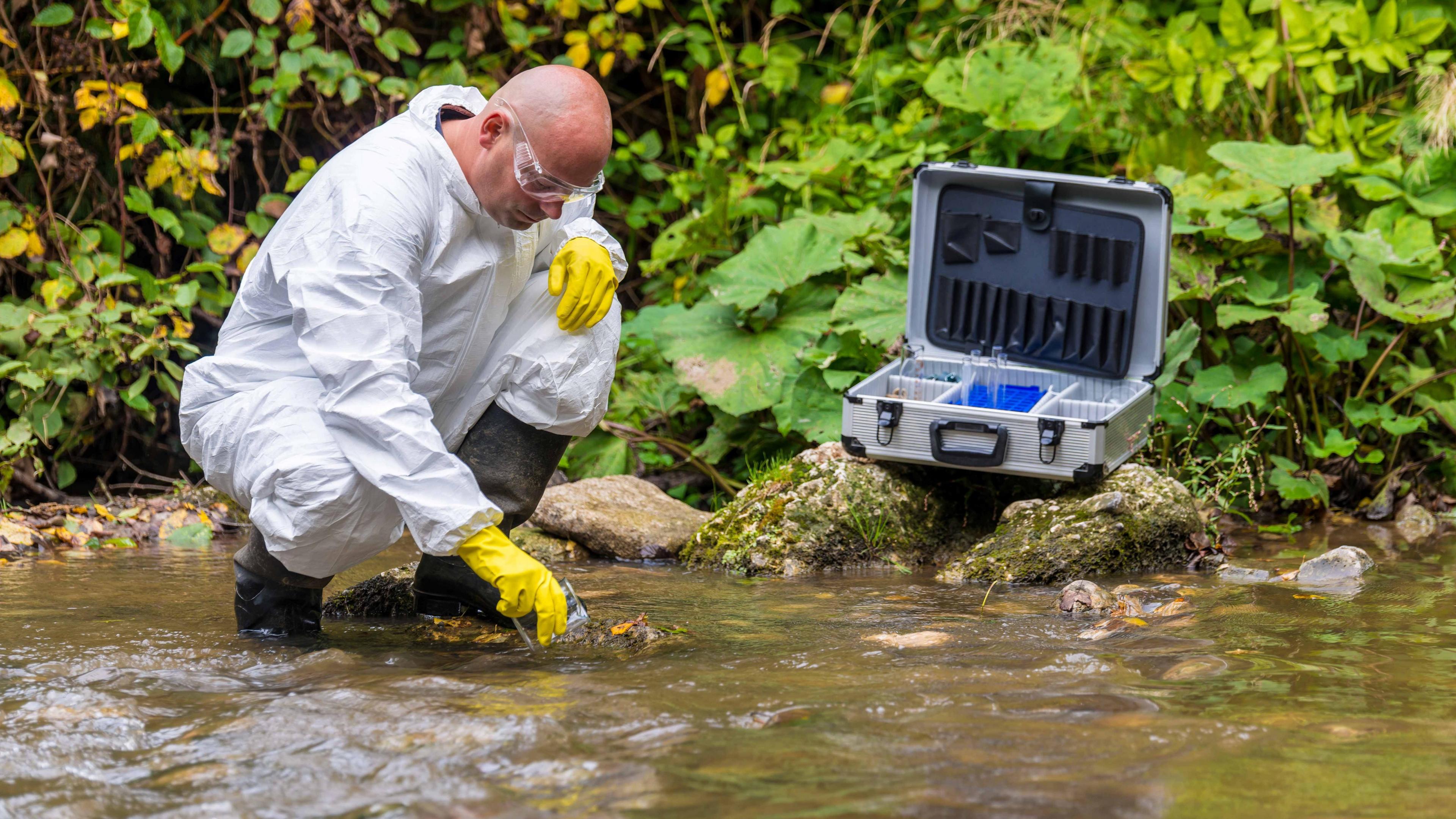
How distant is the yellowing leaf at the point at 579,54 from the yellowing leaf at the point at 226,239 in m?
1.60

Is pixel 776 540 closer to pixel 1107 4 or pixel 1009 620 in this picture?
pixel 1009 620

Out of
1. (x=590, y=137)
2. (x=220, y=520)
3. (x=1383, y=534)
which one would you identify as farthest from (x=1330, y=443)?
(x=220, y=520)

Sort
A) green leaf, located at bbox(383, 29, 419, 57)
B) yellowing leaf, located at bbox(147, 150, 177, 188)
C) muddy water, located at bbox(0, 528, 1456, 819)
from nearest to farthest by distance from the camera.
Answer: muddy water, located at bbox(0, 528, 1456, 819) → yellowing leaf, located at bbox(147, 150, 177, 188) → green leaf, located at bbox(383, 29, 419, 57)

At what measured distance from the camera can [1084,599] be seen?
9.59 ft

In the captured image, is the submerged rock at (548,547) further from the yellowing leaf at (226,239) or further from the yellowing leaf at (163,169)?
the yellowing leaf at (163,169)

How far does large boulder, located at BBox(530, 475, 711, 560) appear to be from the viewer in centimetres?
389

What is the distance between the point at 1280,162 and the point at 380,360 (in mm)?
3262

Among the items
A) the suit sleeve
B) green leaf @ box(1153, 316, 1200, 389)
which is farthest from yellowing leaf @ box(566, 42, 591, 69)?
the suit sleeve

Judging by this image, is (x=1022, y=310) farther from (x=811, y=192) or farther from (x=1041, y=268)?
(x=811, y=192)

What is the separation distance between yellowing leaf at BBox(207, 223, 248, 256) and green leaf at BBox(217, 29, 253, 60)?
2.16 feet

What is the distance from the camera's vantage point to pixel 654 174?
6047 millimetres

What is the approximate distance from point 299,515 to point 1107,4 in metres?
4.64

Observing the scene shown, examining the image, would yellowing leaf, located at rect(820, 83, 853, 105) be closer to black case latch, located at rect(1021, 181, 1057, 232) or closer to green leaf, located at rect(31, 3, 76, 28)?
black case latch, located at rect(1021, 181, 1057, 232)

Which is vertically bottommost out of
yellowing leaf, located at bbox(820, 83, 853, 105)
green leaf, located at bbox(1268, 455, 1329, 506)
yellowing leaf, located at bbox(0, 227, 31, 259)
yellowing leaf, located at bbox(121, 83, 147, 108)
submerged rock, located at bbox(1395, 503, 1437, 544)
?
Result: submerged rock, located at bbox(1395, 503, 1437, 544)
